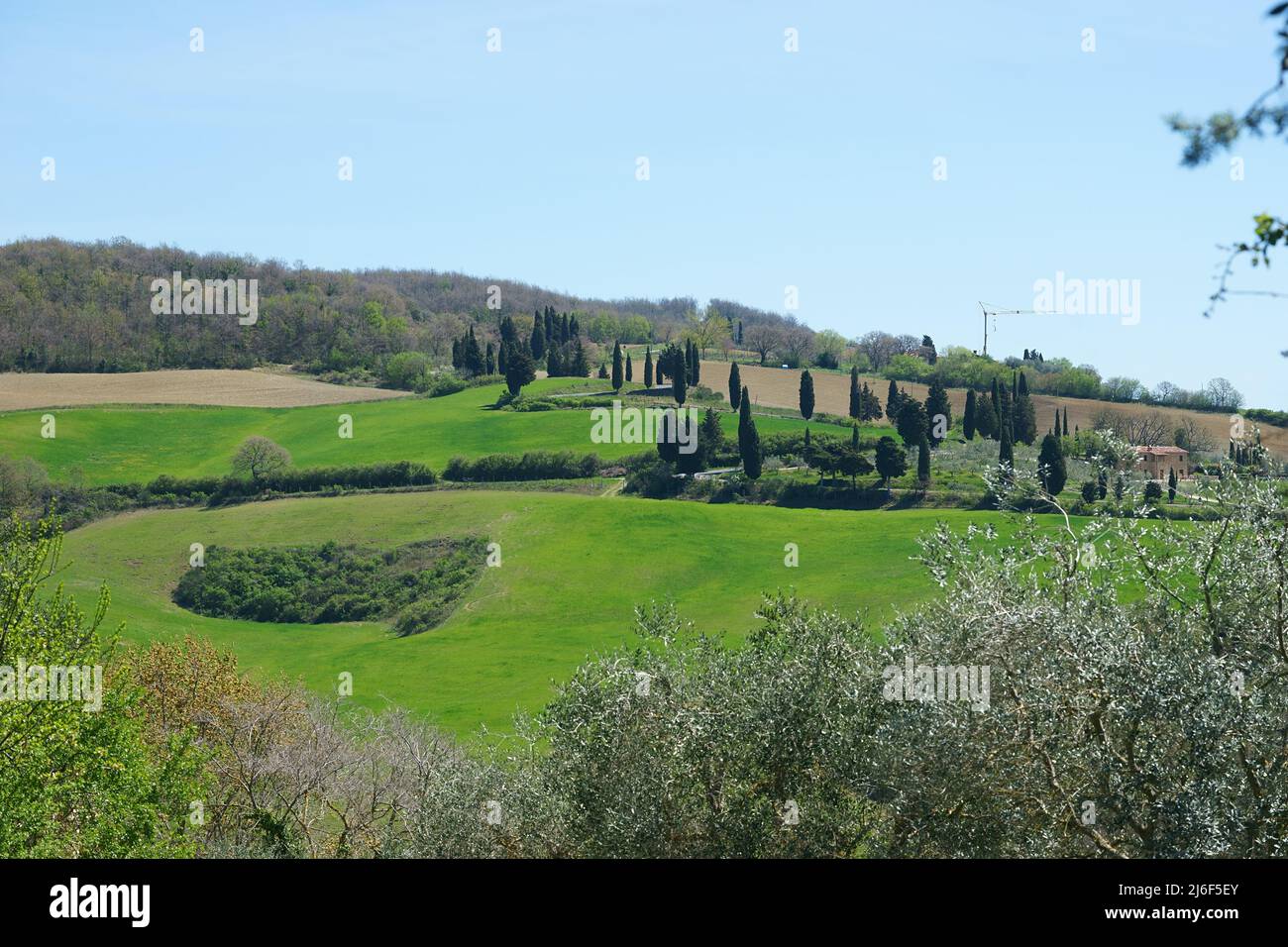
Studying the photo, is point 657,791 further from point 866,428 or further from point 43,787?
point 866,428

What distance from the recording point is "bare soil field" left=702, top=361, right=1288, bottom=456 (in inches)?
5556

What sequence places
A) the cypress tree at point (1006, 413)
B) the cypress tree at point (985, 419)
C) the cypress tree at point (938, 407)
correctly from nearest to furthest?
1. the cypress tree at point (1006, 413)
2. the cypress tree at point (985, 419)
3. the cypress tree at point (938, 407)

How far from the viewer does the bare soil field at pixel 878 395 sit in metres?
141

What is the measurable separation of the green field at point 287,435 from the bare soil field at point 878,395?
1334 centimetres

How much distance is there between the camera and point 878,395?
156 metres

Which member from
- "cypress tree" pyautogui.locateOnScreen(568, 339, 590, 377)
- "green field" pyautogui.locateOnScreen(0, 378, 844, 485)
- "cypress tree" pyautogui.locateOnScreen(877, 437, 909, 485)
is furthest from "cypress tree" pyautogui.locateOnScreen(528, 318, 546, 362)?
"cypress tree" pyautogui.locateOnScreen(877, 437, 909, 485)

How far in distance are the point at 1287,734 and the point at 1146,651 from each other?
202cm

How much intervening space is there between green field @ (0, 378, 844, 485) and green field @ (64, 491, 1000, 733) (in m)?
11.6

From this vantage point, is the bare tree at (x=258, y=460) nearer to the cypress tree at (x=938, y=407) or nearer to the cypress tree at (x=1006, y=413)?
the cypress tree at (x=938, y=407)

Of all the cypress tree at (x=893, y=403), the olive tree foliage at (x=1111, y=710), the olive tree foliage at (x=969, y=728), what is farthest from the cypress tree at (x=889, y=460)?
the olive tree foliage at (x=1111, y=710)

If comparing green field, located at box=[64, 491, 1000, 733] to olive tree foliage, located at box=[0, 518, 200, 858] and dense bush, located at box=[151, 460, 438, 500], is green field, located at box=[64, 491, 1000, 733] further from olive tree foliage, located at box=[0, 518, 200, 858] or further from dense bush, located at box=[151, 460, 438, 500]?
olive tree foliage, located at box=[0, 518, 200, 858]

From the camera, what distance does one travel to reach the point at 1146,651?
17.7 m
